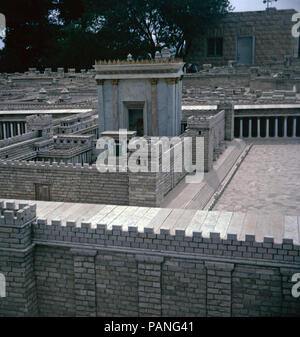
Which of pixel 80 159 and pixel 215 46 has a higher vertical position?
pixel 215 46

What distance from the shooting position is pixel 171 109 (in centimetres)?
3145

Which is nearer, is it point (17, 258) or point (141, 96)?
point (17, 258)

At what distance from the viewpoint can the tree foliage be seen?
65250 mm

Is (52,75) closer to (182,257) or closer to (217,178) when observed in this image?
(217,178)

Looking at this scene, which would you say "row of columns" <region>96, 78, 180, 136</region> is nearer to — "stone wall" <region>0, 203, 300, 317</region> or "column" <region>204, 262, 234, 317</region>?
"stone wall" <region>0, 203, 300, 317</region>

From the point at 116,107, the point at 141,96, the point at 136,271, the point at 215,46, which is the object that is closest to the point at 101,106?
the point at 116,107

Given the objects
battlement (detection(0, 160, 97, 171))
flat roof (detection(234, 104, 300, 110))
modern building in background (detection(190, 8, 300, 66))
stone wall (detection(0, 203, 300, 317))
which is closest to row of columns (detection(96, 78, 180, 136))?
flat roof (detection(234, 104, 300, 110))

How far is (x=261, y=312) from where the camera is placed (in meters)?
12.9

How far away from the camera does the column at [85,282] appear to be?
14.2 meters

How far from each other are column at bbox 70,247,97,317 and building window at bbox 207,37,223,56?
6086 cm

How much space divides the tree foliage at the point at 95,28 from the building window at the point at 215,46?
8.75 ft

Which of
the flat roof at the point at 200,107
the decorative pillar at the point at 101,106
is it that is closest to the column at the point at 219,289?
the decorative pillar at the point at 101,106

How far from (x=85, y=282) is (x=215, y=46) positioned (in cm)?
6124

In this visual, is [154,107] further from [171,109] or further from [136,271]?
[136,271]
